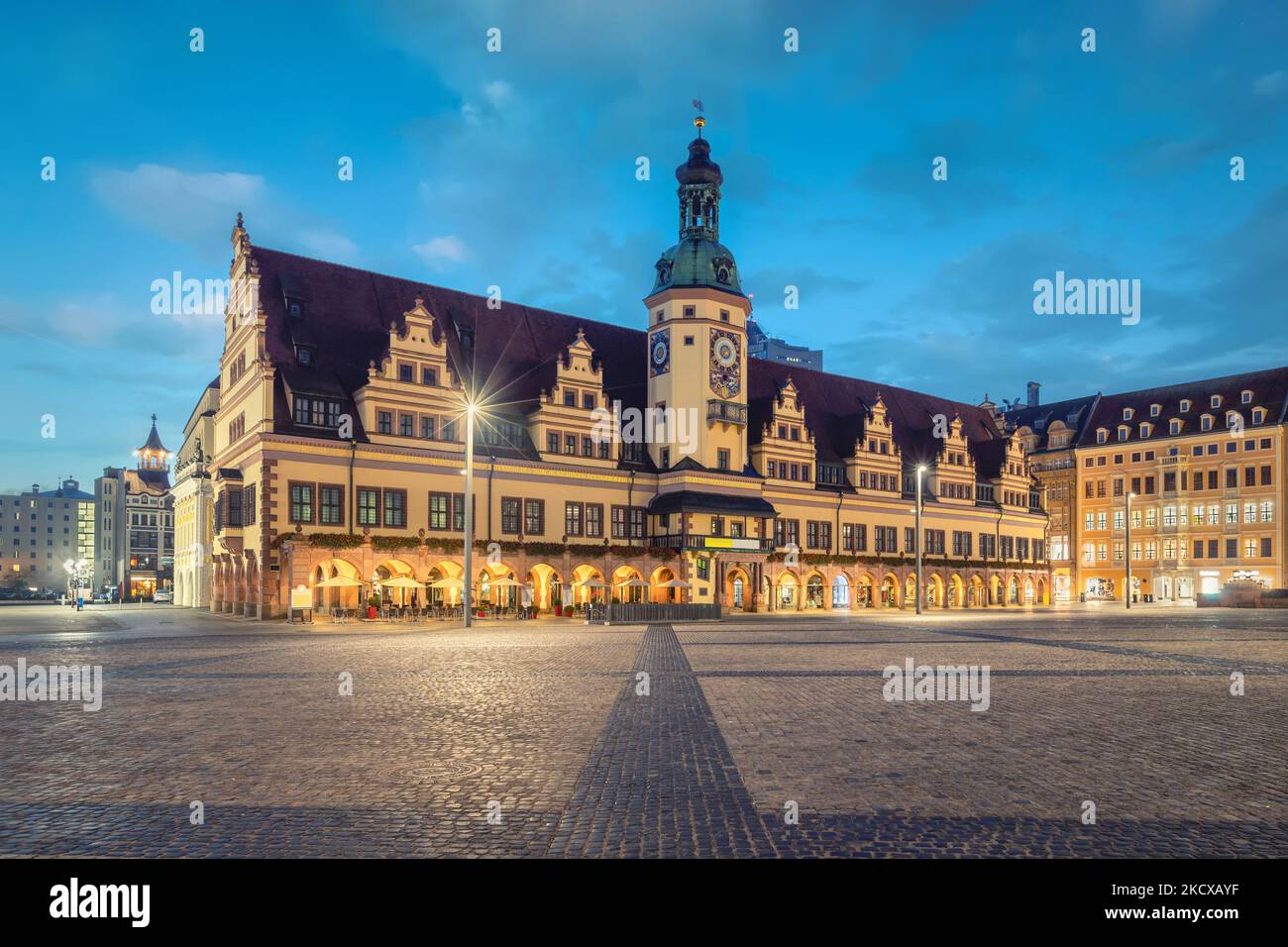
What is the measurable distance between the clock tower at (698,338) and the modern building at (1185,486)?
151 feet

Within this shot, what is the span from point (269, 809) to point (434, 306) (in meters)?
57.9

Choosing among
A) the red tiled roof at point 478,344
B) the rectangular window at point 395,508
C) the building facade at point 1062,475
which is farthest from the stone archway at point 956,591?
the rectangular window at point 395,508

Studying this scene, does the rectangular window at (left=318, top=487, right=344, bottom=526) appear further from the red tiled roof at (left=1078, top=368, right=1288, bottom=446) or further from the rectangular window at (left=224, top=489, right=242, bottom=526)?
the red tiled roof at (left=1078, top=368, right=1288, bottom=446)

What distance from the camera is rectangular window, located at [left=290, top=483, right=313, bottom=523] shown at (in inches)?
2068

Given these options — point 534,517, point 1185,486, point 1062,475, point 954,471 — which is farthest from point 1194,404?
point 534,517

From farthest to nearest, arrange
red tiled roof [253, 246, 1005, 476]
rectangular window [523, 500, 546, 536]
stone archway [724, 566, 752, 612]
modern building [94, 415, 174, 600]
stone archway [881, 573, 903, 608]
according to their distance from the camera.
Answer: modern building [94, 415, 174, 600] < stone archway [881, 573, 903, 608] < stone archway [724, 566, 752, 612] < rectangular window [523, 500, 546, 536] < red tiled roof [253, 246, 1005, 476]

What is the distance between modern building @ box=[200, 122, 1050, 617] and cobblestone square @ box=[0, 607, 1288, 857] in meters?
30.8

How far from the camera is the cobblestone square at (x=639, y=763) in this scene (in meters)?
8.31

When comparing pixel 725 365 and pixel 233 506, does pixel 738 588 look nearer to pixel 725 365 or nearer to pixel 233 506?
pixel 725 365

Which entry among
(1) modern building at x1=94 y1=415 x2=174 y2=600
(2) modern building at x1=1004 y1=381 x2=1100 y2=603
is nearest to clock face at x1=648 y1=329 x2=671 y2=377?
(2) modern building at x1=1004 y1=381 x2=1100 y2=603

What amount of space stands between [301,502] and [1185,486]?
294ft

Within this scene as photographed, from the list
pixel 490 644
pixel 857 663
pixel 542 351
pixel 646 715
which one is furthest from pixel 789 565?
pixel 646 715

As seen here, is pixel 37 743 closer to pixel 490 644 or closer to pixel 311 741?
pixel 311 741
